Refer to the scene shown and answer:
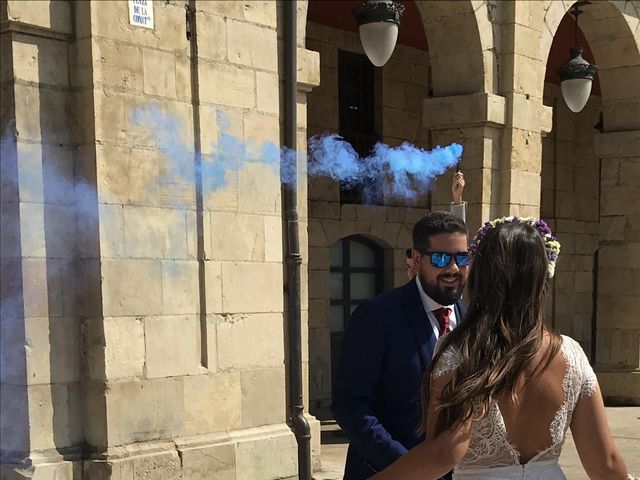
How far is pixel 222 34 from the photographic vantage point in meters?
6.03

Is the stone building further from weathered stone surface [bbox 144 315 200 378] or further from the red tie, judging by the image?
the red tie

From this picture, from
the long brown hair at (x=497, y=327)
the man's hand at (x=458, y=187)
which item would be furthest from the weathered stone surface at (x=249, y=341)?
the long brown hair at (x=497, y=327)

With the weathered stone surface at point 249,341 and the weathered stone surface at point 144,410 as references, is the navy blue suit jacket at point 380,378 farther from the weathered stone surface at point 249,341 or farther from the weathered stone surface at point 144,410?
the weathered stone surface at point 249,341

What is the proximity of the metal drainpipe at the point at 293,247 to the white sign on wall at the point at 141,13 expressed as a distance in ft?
4.11

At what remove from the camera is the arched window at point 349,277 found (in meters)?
10.6

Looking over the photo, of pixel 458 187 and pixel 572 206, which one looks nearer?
pixel 458 187

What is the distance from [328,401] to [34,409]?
5624 mm

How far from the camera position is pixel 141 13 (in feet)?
18.1

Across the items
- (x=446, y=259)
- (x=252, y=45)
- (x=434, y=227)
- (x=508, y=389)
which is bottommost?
(x=508, y=389)

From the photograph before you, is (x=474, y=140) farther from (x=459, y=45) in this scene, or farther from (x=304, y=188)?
(x=304, y=188)

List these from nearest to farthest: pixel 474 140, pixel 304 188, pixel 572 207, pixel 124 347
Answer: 1. pixel 124 347
2. pixel 304 188
3. pixel 474 140
4. pixel 572 207

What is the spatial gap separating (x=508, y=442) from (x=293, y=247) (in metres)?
4.41

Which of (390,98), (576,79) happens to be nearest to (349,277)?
(390,98)

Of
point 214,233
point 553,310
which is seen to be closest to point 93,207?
point 214,233
